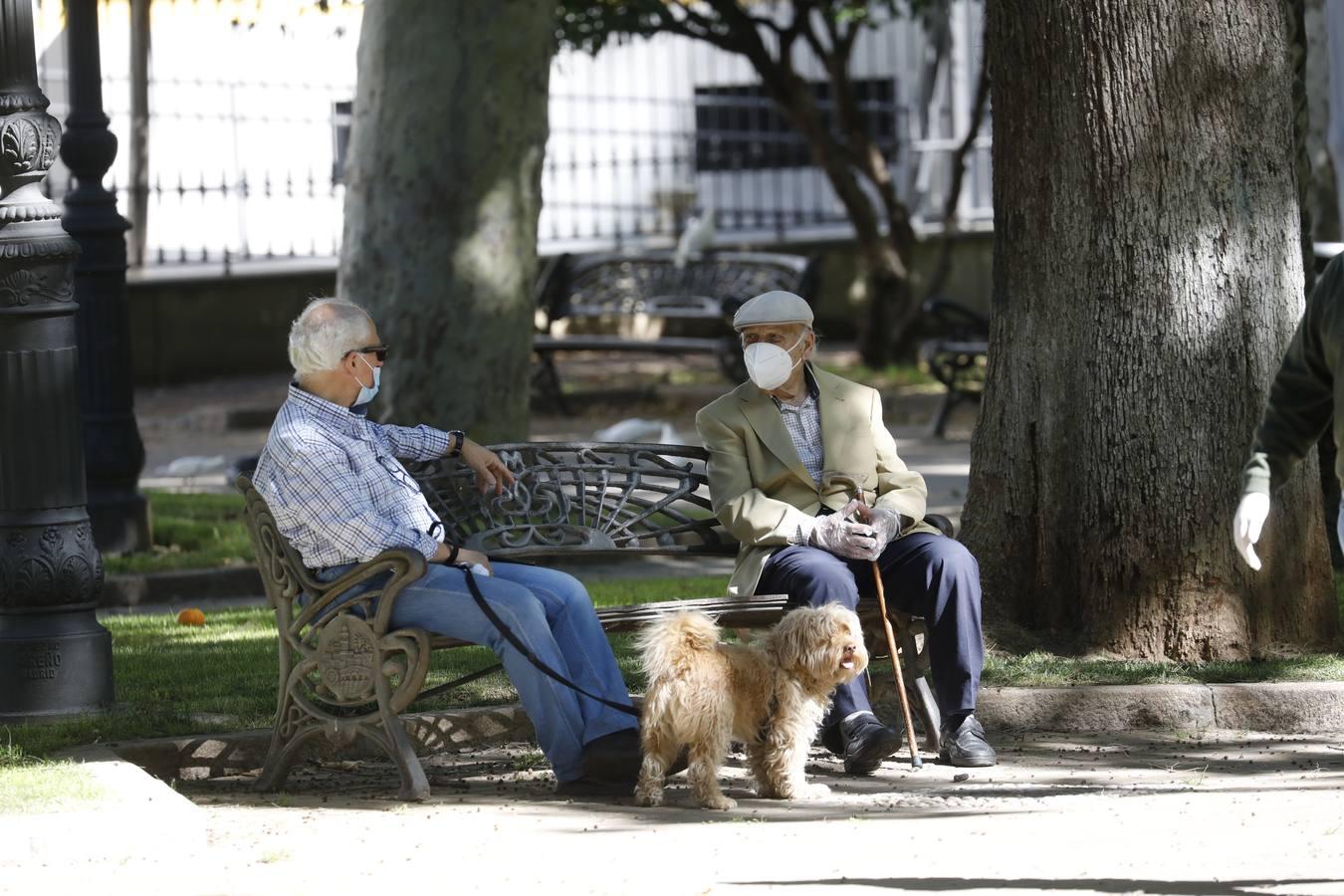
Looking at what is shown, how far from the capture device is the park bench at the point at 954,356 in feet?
47.2

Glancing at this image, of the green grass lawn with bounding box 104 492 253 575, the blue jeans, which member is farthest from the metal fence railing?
the blue jeans

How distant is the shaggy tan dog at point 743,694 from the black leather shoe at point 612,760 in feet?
0.28

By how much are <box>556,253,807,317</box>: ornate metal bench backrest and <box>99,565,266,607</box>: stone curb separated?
7.85 meters

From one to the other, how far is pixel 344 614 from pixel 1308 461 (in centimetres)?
330

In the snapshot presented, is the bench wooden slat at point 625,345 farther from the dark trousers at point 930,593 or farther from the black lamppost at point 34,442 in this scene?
the dark trousers at point 930,593

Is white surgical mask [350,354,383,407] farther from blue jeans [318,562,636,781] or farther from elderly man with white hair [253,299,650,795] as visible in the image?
blue jeans [318,562,636,781]

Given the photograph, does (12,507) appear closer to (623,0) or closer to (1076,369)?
(1076,369)

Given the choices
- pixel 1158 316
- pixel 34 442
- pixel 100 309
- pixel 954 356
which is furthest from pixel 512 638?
pixel 954 356

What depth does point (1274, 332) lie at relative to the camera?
683 cm

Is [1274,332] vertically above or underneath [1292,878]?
above

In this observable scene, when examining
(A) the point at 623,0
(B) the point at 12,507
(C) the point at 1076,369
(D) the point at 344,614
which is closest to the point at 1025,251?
(C) the point at 1076,369

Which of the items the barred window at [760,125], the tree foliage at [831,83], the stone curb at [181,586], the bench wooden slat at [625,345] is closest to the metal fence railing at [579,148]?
the barred window at [760,125]

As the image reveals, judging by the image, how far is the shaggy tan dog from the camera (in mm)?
5547

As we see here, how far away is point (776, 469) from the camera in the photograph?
6387 millimetres
